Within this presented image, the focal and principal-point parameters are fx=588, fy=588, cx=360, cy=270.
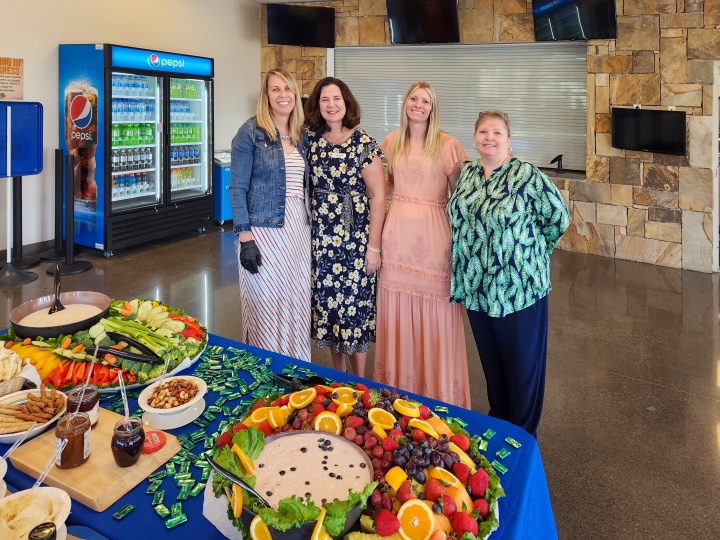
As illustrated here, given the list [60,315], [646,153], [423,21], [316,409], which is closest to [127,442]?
[316,409]

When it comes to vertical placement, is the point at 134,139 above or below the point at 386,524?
above

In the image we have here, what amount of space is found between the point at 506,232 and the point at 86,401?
1.63 metres

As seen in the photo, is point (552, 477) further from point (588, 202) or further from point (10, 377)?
point (588, 202)

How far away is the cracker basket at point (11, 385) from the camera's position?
1.64m

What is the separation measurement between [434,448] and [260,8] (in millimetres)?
8847

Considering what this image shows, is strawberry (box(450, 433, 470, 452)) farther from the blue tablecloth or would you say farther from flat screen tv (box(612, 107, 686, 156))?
flat screen tv (box(612, 107, 686, 156))

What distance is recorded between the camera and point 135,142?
21.8 feet

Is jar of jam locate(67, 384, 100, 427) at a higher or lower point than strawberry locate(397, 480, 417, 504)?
higher

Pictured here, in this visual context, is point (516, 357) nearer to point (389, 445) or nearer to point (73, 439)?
point (389, 445)

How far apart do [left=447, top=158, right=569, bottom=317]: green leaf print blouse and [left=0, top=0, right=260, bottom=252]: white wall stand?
17.7ft

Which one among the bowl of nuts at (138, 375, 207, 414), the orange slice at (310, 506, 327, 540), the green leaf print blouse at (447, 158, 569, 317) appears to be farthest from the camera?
the green leaf print blouse at (447, 158, 569, 317)

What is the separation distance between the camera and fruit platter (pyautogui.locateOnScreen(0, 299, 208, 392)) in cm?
178

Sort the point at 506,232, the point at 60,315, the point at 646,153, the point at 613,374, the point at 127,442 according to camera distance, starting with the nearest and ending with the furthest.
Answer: the point at 127,442, the point at 60,315, the point at 506,232, the point at 613,374, the point at 646,153

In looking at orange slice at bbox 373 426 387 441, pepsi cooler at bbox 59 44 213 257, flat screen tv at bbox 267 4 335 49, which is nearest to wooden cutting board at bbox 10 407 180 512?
orange slice at bbox 373 426 387 441
